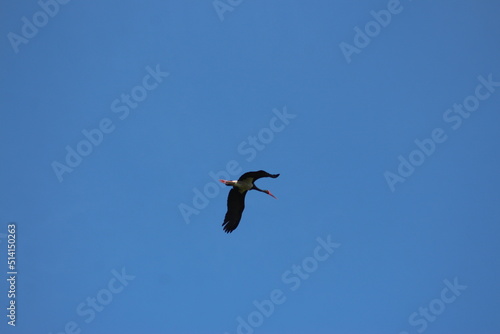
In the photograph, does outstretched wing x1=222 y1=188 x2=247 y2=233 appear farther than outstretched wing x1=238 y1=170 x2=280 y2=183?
Yes

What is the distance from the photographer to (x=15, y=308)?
31562 millimetres

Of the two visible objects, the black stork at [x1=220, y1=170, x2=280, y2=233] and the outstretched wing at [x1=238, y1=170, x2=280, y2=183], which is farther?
the black stork at [x1=220, y1=170, x2=280, y2=233]

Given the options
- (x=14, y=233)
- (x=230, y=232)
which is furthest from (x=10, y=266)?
(x=230, y=232)

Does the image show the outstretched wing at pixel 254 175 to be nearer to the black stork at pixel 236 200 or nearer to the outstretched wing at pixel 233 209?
the black stork at pixel 236 200

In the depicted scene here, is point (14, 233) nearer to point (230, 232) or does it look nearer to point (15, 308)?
point (15, 308)

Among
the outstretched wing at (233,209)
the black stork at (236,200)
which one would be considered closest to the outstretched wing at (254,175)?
the black stork at (236,200)

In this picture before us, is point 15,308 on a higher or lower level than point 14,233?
lower

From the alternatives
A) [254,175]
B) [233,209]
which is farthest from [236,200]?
[254,175]

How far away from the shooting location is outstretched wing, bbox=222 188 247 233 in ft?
96.2

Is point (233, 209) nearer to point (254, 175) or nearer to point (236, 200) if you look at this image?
point (236, 200)

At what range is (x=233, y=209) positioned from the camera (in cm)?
2947

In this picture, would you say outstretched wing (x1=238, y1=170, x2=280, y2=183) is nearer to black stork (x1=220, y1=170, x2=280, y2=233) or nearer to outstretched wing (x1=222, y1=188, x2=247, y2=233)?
black stork (x1=220, y1=170, x2=280, y2=233)

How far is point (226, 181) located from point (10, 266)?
31.1 ft

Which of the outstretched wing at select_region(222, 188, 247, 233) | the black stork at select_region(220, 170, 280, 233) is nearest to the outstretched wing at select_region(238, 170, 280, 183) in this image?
the black stork at select_region(220, 170, 280, 233)
